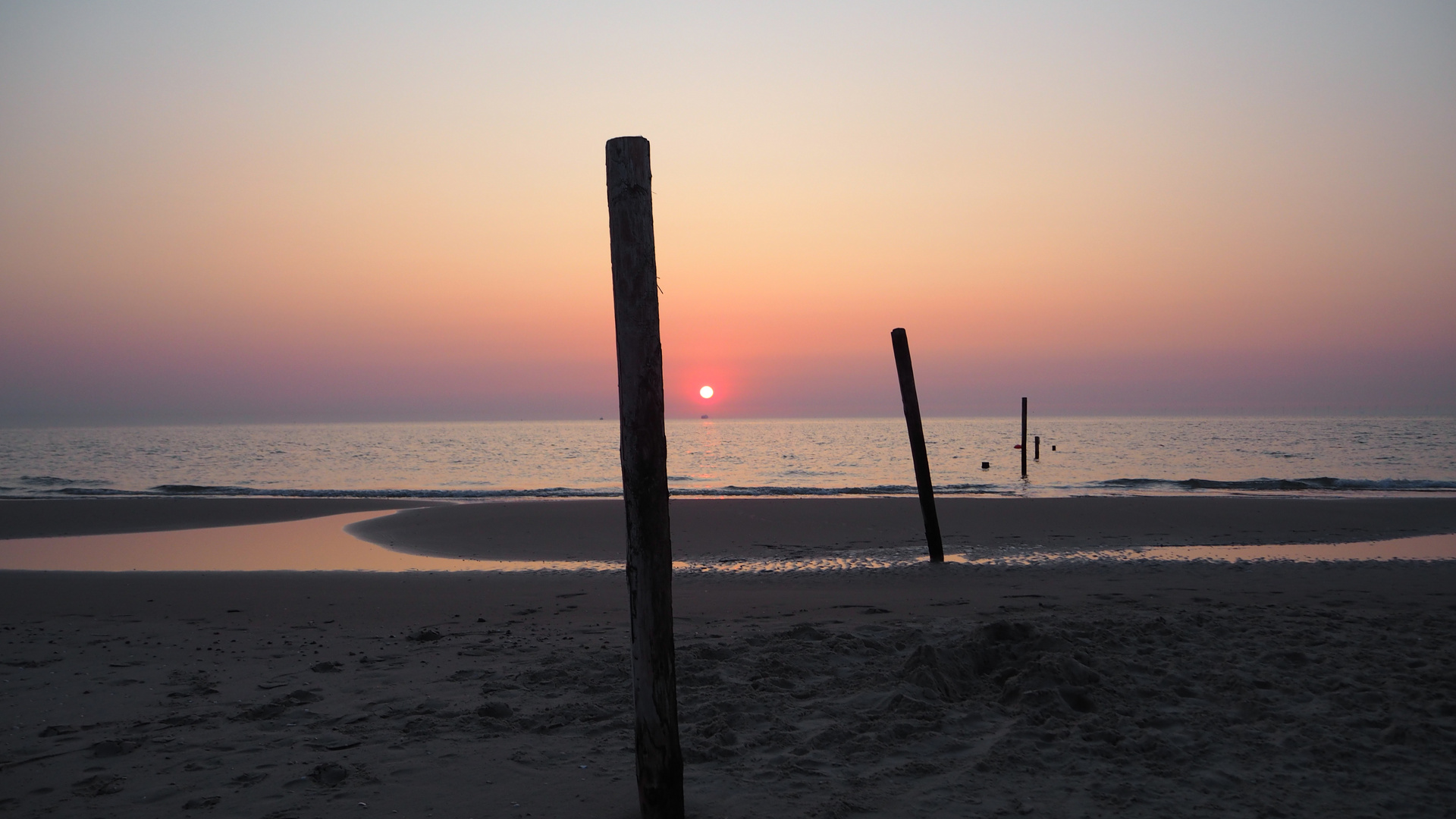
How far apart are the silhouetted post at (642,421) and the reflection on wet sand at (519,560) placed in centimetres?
839

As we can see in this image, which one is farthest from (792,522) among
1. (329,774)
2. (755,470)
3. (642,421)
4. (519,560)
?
(755,470)

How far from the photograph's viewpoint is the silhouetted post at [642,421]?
369 centimetres

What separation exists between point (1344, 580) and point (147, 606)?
1471 cm

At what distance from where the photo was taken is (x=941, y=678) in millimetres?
5785

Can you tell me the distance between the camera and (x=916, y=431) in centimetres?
1274

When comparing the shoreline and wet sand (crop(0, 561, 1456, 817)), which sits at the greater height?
wet sand (crop(0, 561, 1456, 817))

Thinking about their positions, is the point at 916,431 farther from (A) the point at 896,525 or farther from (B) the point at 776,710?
(B) the point at 776,710

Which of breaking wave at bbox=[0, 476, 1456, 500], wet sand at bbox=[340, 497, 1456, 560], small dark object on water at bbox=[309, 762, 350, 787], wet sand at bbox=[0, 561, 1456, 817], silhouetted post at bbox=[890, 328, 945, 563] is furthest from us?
breaking wave at bbox=[0, 476, 1456, 500]

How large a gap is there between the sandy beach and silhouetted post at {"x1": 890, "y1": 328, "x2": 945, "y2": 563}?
301cm

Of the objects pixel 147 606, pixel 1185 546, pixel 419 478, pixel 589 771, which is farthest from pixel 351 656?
pixel 419 478

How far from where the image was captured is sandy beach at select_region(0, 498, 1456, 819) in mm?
4258

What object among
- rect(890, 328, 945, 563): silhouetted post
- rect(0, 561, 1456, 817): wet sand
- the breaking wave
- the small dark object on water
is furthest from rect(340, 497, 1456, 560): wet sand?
the small dark object on water

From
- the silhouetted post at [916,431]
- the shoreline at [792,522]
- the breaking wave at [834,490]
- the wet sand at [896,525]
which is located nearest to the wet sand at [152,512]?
the shoreline at [792,522]

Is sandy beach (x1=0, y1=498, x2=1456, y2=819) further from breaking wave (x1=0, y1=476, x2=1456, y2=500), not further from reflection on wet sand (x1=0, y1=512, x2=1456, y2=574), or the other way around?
breaking wave (x1=0, y1=476, x2=1456, y2=500)
